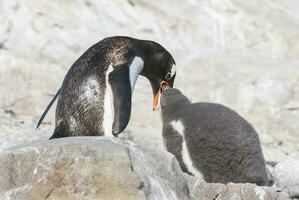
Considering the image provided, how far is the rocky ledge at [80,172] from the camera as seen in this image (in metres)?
3.49

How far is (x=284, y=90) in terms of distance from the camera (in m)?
9.23

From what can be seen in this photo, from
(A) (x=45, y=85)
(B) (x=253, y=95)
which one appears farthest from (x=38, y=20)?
(B) (x=253, y=95)

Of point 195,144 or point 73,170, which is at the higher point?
point 73,170

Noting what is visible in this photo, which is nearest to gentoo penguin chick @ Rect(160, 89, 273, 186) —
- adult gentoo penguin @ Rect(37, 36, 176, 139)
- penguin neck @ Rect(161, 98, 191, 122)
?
penguin neck @ Rect(161, 98, 191, 122)

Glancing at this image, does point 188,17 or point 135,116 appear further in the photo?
point 188,17

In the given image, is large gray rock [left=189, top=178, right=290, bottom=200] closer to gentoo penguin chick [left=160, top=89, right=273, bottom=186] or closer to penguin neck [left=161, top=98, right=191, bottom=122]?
gentoo penguin chick [left=160, top=89, right=273, bottom=186]

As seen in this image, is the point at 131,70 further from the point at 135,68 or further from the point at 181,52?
the point at 181,52

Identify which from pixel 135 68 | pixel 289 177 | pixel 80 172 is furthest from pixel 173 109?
pixel 80 172

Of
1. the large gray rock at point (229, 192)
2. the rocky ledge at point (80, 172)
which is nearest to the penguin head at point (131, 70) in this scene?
the large gray rock at point (229, 192)

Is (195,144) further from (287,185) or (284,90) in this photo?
(284,90)

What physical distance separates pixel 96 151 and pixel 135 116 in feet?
16.9

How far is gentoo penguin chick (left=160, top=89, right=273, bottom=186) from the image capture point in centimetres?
488

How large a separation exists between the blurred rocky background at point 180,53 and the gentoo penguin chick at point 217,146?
7.88 feet

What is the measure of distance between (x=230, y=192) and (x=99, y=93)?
875 mm
